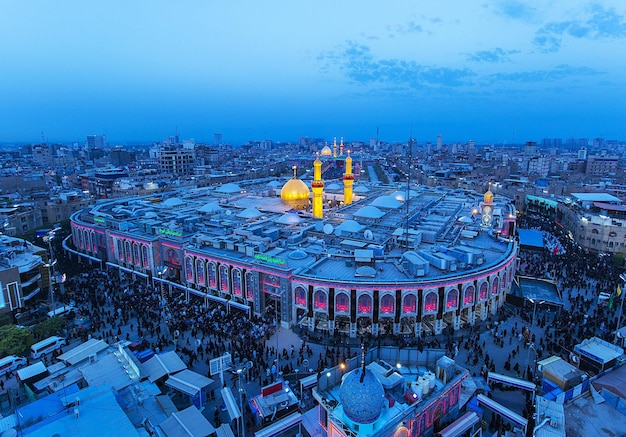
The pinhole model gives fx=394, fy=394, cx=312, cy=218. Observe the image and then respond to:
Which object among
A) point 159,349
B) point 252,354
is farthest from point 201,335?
point 252,354

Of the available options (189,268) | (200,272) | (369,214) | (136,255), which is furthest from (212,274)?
(369,214)

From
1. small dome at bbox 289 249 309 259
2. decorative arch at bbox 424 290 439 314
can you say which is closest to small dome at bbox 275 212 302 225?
small dome at bbox 289 249 309 259

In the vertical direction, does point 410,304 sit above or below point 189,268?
below

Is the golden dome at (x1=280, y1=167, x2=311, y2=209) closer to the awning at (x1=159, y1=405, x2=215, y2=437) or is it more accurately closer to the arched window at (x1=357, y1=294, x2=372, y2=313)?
the arched window at (x1=357, y1=294, x2=372, y2=313)

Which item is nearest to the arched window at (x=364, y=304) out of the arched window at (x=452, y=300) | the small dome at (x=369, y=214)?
the arched window at (x=452, y=300)

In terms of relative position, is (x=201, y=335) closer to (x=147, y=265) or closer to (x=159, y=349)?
(x=159, y=349)

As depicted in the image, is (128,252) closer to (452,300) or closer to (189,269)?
(189,269)
